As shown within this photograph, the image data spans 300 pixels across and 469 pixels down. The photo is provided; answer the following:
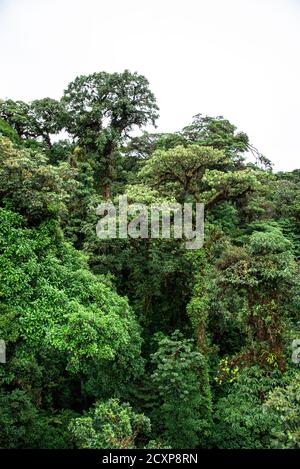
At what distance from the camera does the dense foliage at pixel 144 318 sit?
8.94 meters

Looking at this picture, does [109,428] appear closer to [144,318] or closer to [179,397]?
[179,397]

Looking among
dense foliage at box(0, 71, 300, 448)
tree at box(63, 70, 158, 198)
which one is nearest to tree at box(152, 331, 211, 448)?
dense foliage at box(0, 71, 300, 448)

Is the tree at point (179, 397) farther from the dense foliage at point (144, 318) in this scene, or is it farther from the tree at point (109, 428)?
the tree at point (109, 428)

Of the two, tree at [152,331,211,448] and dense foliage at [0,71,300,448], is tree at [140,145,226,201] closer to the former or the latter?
dense foliage at [0,71,300,448]

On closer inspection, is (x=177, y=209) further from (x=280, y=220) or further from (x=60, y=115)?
(x=60, y=115)

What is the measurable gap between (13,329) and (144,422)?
4.25m

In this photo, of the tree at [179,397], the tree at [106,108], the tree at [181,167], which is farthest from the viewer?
the tree at [106,108]

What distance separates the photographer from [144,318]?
15406mm

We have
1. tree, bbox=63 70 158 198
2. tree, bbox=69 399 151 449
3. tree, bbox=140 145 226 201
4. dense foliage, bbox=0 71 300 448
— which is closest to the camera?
tree, bbox=69 399 151 449

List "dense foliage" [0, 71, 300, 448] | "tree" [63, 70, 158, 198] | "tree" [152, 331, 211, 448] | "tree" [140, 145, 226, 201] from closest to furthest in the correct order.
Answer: "dense foliage" [0, 71, 300, 448], "tree" [152, 331, 211, 448], "tree" [140, 145, 226, 201], "tree" [63, 70, 158, 198]

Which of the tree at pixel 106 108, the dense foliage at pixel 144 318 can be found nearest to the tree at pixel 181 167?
the dense foliage at pixel 144 318

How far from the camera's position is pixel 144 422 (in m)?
9.70

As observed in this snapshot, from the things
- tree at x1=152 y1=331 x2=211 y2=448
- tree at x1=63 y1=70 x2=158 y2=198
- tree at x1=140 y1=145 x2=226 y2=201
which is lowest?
tree at x1=152 y1=331 x2=211 y2=448

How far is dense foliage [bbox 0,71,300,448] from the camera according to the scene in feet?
29.3
